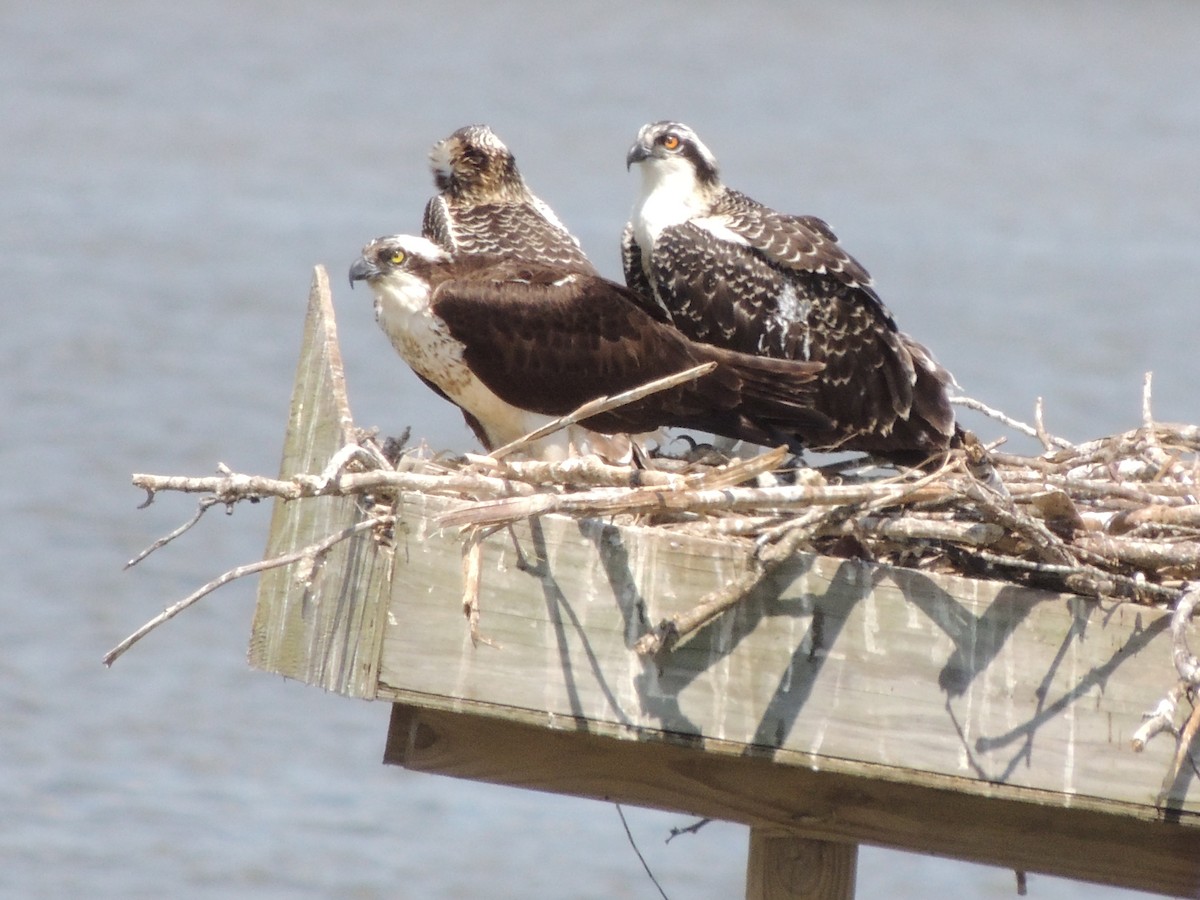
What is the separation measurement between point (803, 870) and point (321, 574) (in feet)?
3.77

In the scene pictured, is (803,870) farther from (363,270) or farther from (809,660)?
(363,270)

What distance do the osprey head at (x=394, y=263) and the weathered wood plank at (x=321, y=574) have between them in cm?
52

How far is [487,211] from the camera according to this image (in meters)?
5.68

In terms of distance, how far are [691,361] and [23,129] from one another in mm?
19174

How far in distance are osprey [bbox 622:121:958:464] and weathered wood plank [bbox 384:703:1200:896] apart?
1696 millimetres

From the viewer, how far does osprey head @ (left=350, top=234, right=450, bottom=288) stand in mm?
4852

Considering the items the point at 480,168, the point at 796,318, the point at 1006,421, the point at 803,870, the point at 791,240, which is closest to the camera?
the point at 803,870

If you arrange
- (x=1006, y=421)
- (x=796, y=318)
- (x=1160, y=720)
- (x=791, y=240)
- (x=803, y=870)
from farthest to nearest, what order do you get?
(x=791, y=240), (x=796, y=318), (x=1006, y=421), (x=803, y=870), (x=1160, y=720)

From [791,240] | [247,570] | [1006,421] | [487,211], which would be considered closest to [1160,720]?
[247,570]

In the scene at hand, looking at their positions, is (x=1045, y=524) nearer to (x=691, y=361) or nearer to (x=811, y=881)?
(x=811, y=881)

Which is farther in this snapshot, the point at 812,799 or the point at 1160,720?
the point at 812,799

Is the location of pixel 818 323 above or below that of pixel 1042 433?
above

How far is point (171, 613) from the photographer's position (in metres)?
3.39

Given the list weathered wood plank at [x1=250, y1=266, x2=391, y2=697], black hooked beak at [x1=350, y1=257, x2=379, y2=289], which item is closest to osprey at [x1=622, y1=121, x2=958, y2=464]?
black hooked beak at [x1=350, y1=257, x2=379, y2=289]
